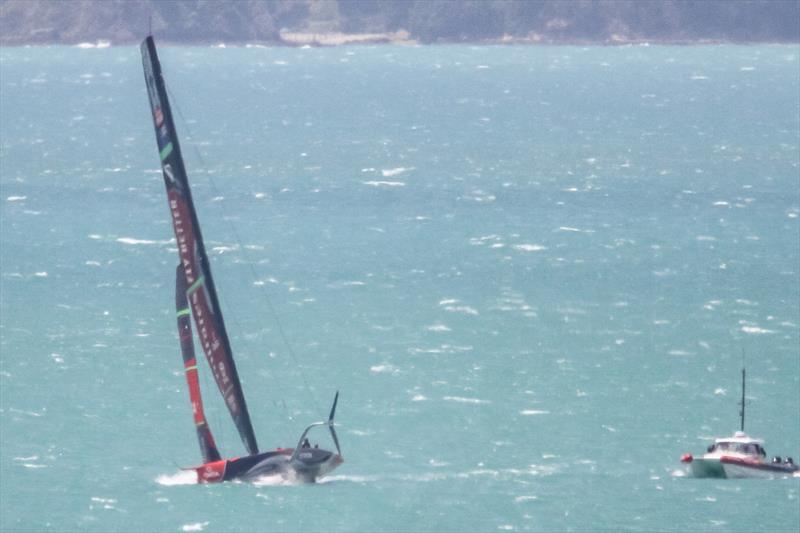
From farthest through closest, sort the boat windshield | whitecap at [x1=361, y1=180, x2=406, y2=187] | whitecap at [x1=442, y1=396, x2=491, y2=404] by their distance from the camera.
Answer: whitecap at [x1=361, y1=180, x2=406, y2=187]
whitecap at [x1=442, y1=396, x2=491, y2=404]
the boat windshield

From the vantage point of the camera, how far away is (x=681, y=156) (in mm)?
168375

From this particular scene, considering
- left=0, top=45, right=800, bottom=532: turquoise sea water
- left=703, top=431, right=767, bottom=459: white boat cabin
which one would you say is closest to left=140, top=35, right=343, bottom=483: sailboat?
left=0, top=45, right=800, bottom=532: turquoise sea water

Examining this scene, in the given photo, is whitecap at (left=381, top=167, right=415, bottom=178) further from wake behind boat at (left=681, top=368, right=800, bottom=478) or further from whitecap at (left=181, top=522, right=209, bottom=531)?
whitecap at (left=181, top=522, right=209, bottom=531)

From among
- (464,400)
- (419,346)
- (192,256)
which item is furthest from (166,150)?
(419,346)

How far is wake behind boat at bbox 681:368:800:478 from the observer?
6366cm

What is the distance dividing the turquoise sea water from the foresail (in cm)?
430

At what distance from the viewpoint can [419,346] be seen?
83.1 meters

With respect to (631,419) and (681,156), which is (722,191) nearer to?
(681,156)

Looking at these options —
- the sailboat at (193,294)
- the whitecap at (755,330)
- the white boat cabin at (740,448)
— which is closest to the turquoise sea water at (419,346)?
the whitecap at (755,330)

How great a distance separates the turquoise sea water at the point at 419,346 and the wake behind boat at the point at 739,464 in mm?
621

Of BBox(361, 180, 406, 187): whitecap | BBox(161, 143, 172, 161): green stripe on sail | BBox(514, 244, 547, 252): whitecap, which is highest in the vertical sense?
BBox(161, 143, 172, 161): green stripe on sail

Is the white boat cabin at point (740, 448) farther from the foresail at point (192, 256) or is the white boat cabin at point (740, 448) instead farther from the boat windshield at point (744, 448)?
the foresail at point (192, 256)

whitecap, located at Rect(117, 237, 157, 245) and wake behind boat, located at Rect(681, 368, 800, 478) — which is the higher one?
wake behind boat, located at Rect(681, 368, 800, 478)

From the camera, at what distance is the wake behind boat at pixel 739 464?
63.7m
